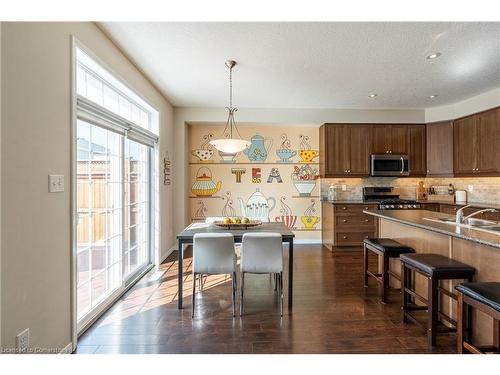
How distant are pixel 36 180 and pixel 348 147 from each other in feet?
16.0

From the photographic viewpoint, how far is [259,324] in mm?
2527

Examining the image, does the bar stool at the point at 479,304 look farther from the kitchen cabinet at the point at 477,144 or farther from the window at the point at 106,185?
the kitchen cabinet at the point at 477,144

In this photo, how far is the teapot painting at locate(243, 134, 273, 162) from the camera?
581cm

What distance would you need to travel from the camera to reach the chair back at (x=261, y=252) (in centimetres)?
271

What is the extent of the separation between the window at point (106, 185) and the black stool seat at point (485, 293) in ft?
8.95

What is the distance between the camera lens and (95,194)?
9.05 ft

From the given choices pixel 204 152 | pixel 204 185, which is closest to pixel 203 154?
pixel 204 152

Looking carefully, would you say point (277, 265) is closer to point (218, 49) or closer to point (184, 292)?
point (184, 292)

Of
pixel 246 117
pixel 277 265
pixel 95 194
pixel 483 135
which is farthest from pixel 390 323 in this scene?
pixel 246 117

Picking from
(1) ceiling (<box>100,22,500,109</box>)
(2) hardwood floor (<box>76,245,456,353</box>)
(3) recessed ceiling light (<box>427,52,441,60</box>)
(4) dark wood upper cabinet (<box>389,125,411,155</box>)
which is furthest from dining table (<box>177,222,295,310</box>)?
(4) dark wood upper cabinet (<box>389,125,411,155</box>)

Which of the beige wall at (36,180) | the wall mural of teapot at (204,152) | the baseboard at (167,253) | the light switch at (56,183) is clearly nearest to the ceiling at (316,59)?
the beige wall at (36,180)

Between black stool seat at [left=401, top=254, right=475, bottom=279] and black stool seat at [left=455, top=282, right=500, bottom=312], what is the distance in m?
0.28

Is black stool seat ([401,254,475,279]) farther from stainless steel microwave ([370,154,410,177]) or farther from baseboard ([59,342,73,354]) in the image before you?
stainless steel microwave ([370,154,410,177])

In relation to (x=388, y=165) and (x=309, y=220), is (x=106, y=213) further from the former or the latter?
(x=388, y=165)
